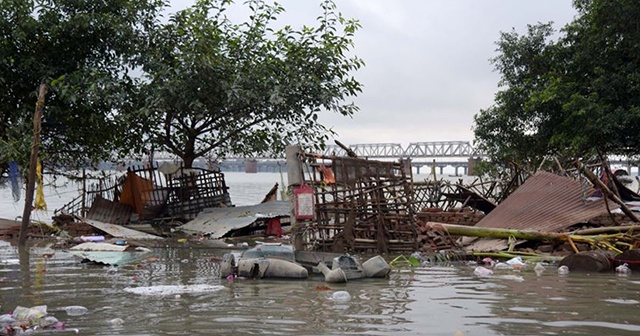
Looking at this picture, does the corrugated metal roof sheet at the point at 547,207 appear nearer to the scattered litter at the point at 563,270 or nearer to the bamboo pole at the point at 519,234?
the bamboo pole at the point at 519,234

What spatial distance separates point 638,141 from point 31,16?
1490 cm

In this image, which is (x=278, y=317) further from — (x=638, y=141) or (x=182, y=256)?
(x=638, y=141)

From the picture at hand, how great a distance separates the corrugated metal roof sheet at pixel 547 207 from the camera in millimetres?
11578

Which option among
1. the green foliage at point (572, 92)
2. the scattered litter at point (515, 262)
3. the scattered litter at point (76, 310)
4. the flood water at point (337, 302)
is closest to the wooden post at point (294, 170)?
the flood water at point (337, 302)

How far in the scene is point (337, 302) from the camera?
694 centimetres

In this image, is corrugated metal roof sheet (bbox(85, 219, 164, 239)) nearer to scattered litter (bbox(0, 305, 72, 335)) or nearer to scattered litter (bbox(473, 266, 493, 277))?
scattered litter (bbox(473, 266, 493, 277))

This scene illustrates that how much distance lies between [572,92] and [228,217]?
30.9 feet

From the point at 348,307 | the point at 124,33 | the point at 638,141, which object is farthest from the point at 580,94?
the point at 348,307

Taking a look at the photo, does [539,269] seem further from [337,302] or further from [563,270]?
[337,302]

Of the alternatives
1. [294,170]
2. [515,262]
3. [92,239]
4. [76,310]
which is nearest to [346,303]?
[76,310]

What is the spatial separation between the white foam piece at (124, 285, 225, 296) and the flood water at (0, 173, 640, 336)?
0.24 feet

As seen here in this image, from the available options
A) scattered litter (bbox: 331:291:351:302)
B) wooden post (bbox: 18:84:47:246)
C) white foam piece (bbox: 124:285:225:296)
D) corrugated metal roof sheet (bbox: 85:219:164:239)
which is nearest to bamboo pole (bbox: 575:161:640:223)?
scattered litter (bbox: 331:291:351:302)

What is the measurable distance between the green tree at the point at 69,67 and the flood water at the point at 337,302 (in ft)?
21.9

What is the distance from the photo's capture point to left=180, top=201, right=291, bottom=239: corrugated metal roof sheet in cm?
1609
